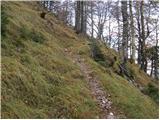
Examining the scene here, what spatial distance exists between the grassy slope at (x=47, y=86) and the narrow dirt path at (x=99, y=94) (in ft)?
0.89

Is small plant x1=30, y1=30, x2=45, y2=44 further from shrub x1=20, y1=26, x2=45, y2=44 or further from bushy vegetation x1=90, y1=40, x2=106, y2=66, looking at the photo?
bushy vegetation x1=90, y1=40, x2=106, y2=66

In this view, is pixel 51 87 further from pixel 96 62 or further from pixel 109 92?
pixel 96 62

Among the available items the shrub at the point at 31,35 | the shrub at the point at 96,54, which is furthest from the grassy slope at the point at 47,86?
the shrub at the point at 96,54

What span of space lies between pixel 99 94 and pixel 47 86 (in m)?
2.38

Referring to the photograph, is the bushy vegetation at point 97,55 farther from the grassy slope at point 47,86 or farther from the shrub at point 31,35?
the shrub at point 31,35

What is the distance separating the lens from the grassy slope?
414 inches

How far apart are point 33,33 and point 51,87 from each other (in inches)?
228

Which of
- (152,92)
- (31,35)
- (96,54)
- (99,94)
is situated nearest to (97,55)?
(96,54)

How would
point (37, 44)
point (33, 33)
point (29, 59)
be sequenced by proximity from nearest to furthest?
point (29, 59) < point (37, 44) < point (33, 33)

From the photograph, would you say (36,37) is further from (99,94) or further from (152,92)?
(152,92)

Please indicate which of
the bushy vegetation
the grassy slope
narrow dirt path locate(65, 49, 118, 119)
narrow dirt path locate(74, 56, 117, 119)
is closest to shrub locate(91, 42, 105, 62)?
the bushy vegetation

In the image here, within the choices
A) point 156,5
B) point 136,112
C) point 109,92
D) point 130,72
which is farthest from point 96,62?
point 156,5

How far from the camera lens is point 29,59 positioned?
1350 centimetres

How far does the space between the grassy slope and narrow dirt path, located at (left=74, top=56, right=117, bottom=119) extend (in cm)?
27
